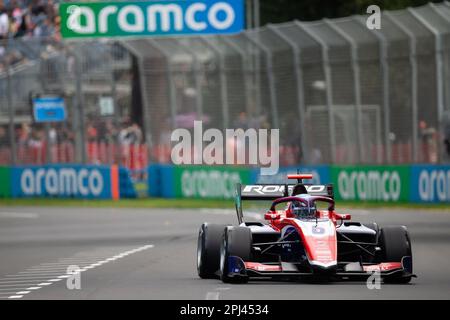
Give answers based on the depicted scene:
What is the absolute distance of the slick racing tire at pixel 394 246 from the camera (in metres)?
15.5

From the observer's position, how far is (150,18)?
41.9 metres

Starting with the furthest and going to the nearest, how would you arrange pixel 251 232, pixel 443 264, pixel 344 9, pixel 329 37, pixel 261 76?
pixel 344 9, pixel 261 76, pixel 329 37, pixel 443 264, pixel 251 232

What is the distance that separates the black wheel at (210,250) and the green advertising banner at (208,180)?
2193 cm

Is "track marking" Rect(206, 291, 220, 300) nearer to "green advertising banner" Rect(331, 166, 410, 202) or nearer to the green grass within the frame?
the green grass

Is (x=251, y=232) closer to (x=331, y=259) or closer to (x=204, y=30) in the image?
(x=331, y=259)

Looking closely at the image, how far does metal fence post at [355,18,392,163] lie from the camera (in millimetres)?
35469

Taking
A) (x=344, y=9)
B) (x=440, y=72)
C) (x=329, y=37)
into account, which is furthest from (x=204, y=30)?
(x=344, y=9)

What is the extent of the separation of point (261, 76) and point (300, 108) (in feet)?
7.08

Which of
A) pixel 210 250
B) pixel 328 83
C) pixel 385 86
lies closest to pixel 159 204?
pixel 328 83

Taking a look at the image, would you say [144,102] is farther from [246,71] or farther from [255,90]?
[255,90]

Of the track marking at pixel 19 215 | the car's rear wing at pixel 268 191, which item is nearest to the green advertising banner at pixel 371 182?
the track marking at pixel 19 215

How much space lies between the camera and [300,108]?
1506 inches

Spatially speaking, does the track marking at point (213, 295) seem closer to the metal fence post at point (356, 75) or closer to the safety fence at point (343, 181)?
the safety fence at point (343, 181)

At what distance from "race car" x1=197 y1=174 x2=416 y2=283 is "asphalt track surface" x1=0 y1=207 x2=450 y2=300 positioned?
19cm
